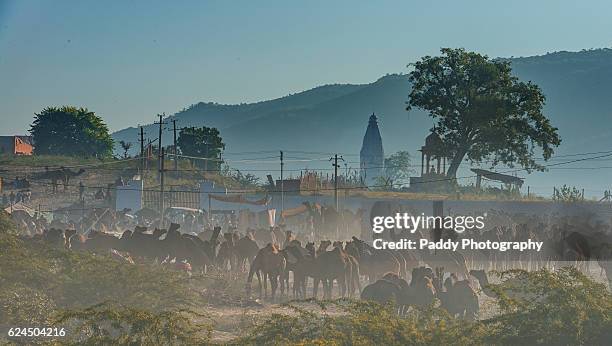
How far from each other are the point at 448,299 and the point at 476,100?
1896 inches

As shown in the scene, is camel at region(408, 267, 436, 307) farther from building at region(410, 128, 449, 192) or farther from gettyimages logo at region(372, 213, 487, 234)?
building at region(410, 128, 449, 192)

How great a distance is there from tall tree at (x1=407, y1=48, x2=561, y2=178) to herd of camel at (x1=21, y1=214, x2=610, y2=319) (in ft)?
121

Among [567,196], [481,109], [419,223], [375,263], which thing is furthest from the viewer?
[481,109]

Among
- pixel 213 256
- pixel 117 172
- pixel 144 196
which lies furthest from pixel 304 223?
pixel 117 172

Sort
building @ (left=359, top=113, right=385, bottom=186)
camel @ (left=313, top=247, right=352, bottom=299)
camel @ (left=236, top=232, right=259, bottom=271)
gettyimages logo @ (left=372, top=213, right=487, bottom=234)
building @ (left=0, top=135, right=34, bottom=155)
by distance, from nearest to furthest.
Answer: camel @ (left=313, top=247, right=352, bottom=299)
camel @ (left=236, top=232, right=259, bottom=271)
gettyimages logo @ (left=372, top=213, right=487, bottom=234)
building @ (left=0, top=135, right=34, bottom=155)
building @ (left=359, top=113, right=385, bottom=186)

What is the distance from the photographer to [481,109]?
65250mm

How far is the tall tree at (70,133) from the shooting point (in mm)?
95000

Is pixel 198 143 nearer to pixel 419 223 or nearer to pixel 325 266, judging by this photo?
pixel 419 223

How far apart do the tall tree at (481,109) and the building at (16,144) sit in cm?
5223

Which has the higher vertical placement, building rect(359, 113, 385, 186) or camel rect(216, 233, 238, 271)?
building rect(359, 113, 385, 186)

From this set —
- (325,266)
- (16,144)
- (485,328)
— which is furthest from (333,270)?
(16,144)

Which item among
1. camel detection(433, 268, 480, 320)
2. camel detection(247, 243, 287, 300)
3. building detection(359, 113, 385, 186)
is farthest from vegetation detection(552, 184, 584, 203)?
building detection(359, 113, 385, 186)

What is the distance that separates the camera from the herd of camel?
19.0 m

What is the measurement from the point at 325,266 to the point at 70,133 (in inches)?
2999
